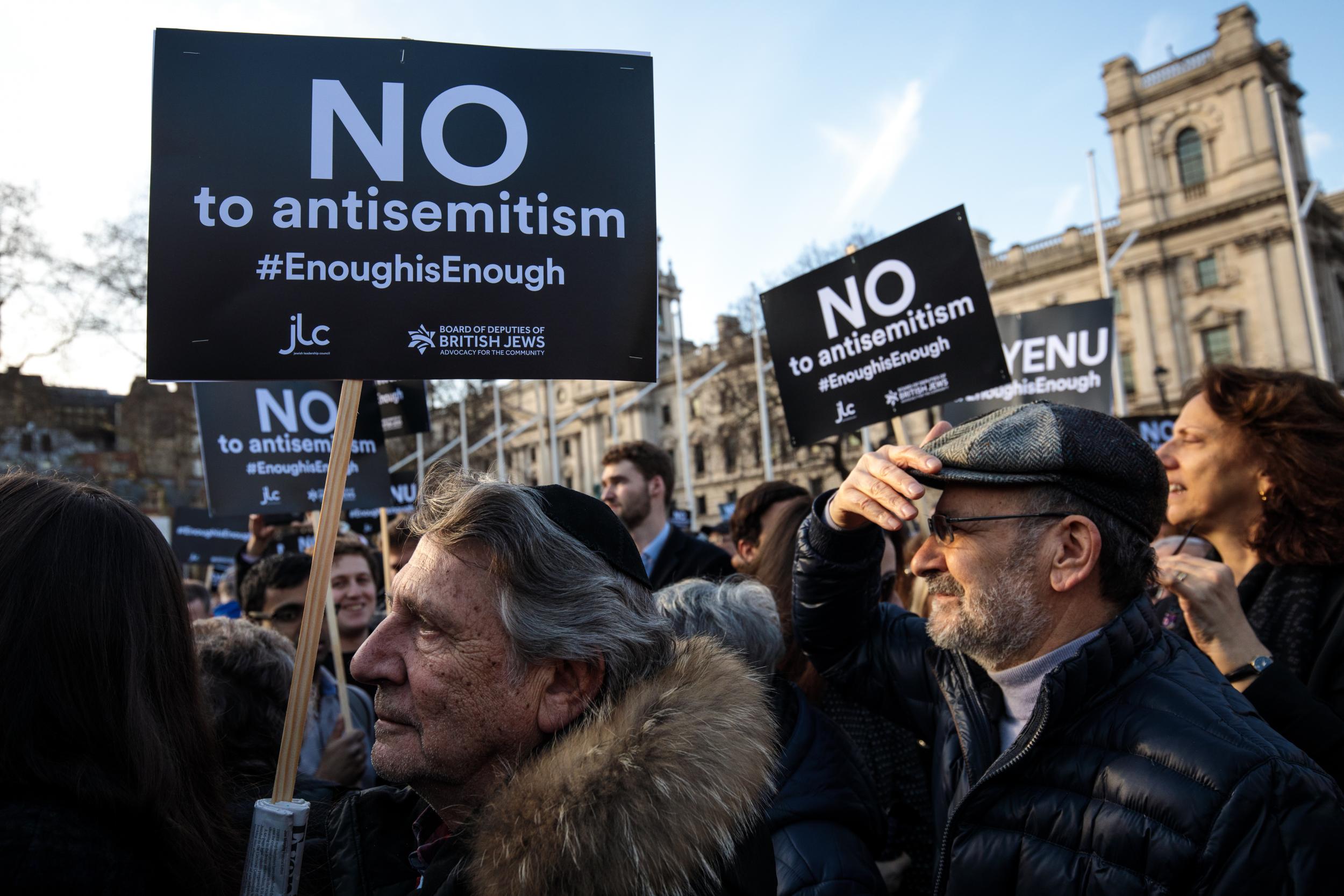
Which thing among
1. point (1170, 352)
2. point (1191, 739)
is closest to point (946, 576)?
point (1191, 739)

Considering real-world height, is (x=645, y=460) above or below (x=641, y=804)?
above

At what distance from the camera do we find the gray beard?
2.12m

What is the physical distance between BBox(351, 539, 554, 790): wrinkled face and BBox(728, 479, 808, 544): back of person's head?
9.83 ft

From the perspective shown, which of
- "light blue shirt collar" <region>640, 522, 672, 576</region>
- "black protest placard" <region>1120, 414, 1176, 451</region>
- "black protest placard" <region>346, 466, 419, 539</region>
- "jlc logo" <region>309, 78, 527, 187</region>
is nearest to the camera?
"jlc logo" <region>309, 78, 527, 187</region>

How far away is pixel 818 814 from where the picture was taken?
7.28 ft

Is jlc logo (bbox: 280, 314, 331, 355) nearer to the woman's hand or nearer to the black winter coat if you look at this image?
the woman's hand

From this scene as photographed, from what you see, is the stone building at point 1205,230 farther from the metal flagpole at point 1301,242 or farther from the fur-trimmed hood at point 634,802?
the fur-trimmed hood at point 634,802

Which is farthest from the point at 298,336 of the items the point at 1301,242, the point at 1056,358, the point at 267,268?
the point at 1301,242

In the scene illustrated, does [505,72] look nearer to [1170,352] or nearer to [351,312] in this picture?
[351,312]

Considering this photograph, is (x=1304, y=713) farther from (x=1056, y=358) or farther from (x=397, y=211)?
(x=1056, y=358)

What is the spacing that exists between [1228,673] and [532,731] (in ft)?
5.70

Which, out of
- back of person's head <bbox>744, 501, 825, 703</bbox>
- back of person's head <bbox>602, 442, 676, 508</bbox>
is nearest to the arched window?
back of person's head <bbox>602, 442, 676, 508</bbox>

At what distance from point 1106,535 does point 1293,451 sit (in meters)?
1.23

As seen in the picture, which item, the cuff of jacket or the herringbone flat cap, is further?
the cuff of jacket
